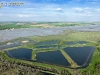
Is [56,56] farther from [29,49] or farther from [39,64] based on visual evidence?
[29,49]

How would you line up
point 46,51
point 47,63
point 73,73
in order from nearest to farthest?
point 73,73 < point 47,63 < point 46,51

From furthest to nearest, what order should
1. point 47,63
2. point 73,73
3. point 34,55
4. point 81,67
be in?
point 34,55 → point 47,63 → point 81,67 → point 73,73

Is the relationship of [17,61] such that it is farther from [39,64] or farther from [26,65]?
[39,64]

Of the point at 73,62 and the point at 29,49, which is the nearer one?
the point at 73,62

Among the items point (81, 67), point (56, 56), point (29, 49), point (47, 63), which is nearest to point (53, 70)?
point (47, 63)

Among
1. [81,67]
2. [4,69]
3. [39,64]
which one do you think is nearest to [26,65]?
[39,64]

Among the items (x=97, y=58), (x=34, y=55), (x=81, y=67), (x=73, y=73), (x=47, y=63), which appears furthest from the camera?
(x=34, y=55)
